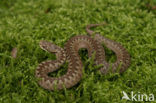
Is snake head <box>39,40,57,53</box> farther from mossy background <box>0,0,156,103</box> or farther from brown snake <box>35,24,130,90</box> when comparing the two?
mossy background <box>0,0,156,103</box>

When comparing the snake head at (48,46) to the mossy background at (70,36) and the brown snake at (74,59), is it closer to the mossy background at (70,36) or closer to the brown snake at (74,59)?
the brown snake at (74,59)

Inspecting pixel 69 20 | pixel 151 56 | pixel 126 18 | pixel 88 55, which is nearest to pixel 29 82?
pixel 88 55

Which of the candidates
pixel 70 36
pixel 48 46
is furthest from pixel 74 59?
pixel 70 36

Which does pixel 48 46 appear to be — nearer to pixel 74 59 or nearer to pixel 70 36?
pixel 74 59

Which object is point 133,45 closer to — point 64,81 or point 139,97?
point 139,97

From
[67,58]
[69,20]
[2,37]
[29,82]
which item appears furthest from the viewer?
[69,20]
